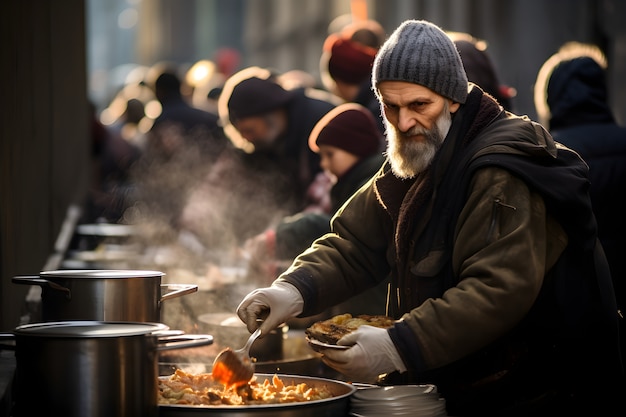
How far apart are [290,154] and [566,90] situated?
255 centimetres

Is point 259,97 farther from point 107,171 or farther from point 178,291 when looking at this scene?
point 107,171

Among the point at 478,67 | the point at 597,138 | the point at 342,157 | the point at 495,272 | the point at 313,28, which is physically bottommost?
the point at 495,272

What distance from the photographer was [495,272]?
3969 millimetres

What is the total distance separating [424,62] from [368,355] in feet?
3.58

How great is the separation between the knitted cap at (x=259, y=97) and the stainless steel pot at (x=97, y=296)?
16.0 feet

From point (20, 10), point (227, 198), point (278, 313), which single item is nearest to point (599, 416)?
point (278, 313)

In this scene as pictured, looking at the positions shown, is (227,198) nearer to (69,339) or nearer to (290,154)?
(290,154)

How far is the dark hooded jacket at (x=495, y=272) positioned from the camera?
3.98 metres

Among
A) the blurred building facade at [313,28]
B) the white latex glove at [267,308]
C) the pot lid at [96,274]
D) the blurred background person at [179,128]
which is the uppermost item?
the blurred building facade at [313,28]

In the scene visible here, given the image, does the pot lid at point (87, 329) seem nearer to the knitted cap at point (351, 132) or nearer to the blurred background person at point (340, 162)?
the blurred background person at point (340, 162)

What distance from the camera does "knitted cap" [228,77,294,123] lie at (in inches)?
348

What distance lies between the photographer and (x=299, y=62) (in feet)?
116

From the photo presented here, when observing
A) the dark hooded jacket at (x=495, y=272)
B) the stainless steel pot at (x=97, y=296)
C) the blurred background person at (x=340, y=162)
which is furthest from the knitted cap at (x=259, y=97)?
the stainless steel pot at (x=97, y=296)

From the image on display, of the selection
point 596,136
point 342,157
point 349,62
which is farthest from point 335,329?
point 349,62
